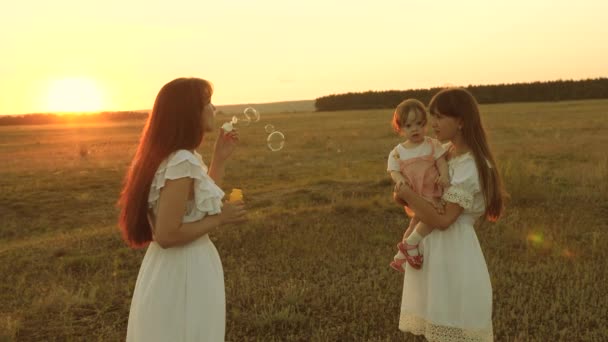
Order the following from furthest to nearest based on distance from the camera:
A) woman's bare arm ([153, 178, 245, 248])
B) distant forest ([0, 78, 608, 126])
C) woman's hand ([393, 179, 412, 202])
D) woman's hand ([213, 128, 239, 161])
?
distant forest ([0, 78, 608, 126]) < woman's hand ([213, 128, 239, 161]) < woman's hand ([393, 179, 412, 202]) < woman's bare arm ([153, 178, 245, 248])

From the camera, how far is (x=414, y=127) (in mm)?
3711

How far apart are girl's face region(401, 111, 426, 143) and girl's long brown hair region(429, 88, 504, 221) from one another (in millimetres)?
227

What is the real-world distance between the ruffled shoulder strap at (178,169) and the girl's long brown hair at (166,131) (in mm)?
32

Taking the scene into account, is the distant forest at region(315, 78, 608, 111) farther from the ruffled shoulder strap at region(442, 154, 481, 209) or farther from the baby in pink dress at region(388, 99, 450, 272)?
the ruffled shoulder strap at region(442, 154, 481, 209)

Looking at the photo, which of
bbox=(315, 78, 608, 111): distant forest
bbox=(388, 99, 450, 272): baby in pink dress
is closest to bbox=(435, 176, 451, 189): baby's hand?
bbox=(388, 99, 450, 272): baby in pink dress

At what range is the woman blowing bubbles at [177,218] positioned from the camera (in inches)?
112

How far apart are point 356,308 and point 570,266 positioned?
3.02m

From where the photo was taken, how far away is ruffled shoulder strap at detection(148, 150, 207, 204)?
9.19ft

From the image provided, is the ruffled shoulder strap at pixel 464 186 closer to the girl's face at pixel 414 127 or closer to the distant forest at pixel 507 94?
the girl's face at pixel 414 127

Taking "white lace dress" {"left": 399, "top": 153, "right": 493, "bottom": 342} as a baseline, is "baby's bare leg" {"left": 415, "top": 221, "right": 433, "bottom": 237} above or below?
above

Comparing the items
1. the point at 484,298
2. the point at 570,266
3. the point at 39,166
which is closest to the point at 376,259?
the point at 570,266

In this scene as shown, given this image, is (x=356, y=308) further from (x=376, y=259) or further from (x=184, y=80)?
(x=184, y=80)

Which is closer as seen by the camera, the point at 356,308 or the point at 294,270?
the point at 356,308

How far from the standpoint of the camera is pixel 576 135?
86.9 ft
